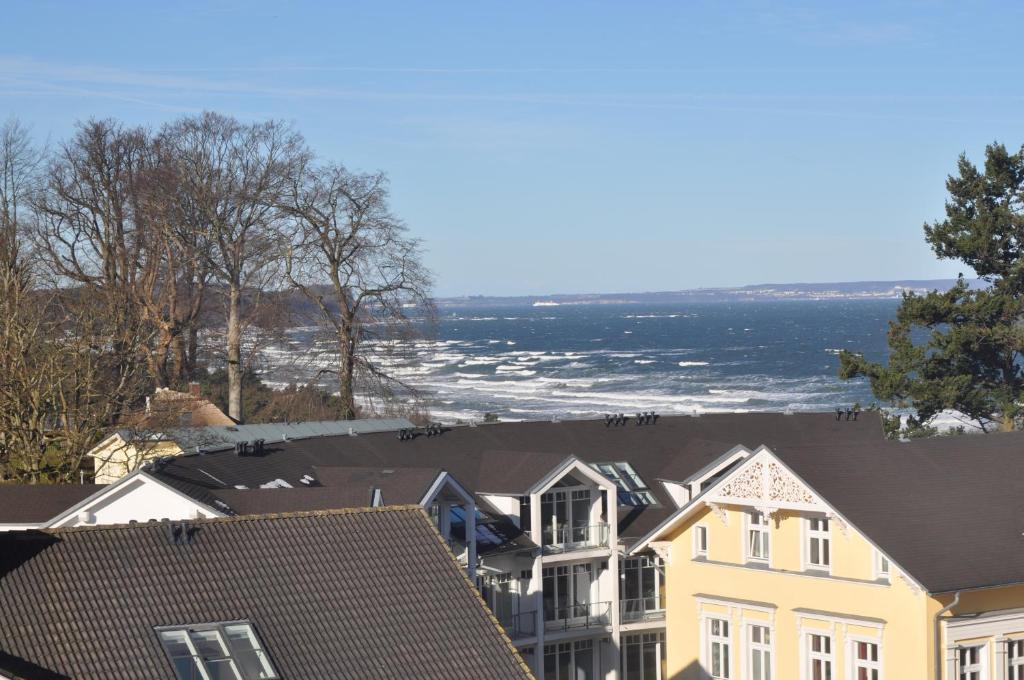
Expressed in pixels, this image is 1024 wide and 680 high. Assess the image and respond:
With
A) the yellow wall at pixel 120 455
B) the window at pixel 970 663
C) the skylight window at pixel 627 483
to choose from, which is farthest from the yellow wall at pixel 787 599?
the yellow wall at pixel 120 455

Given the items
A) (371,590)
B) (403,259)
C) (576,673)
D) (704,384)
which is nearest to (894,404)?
(403,259)

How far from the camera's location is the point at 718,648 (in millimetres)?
34438

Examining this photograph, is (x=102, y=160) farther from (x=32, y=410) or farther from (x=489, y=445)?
(x=489, y=445)

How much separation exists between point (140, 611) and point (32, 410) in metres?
25.7

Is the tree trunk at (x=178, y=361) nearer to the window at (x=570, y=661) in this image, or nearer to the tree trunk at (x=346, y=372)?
the tree trunk at (x=346, y=372)

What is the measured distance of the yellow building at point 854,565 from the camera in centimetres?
3033

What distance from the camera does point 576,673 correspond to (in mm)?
37812

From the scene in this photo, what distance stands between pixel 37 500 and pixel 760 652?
17231 millimetres

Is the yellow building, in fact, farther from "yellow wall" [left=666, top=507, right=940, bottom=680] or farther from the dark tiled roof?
the dark tiled roof

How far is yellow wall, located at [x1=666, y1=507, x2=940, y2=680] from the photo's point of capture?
30656 millimetres

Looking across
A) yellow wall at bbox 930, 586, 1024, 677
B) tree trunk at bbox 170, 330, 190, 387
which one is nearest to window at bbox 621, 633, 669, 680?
yellow wall at bbox 930, 586, 1024, 677

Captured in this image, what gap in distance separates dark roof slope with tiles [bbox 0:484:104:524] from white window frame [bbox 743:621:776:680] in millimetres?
14745

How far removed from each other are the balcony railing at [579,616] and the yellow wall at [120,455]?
11117 millimetres

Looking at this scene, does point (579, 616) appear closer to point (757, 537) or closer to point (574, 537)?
point (574, 537)
